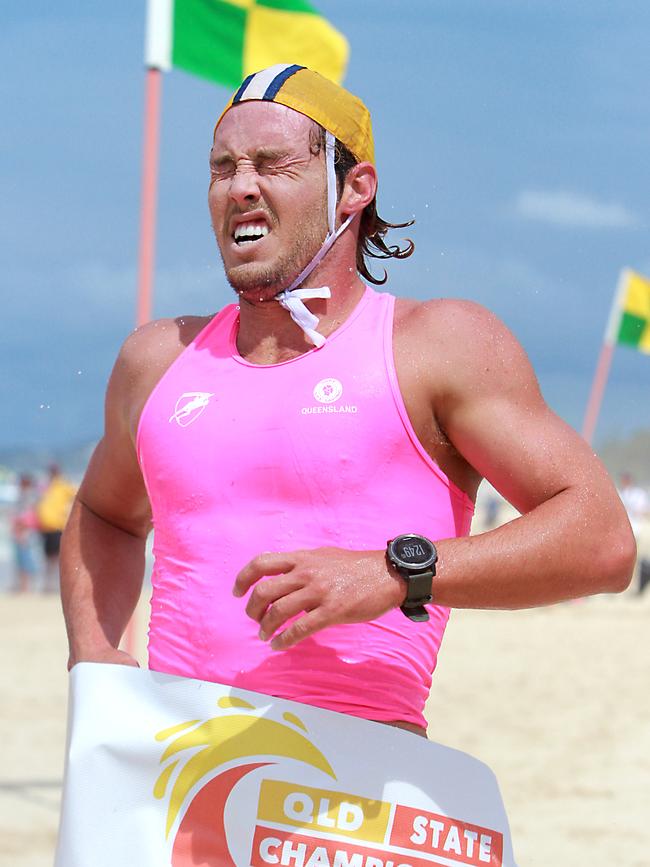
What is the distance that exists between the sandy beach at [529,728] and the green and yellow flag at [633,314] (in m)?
4.17

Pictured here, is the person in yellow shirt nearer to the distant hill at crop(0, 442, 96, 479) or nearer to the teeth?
the teeth

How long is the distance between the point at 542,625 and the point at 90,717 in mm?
11139

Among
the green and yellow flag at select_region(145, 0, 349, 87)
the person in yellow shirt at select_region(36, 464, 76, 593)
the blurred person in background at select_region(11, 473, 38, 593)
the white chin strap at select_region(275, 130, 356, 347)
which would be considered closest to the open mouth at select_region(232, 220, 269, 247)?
the white chin strap at select_region(275, 130, 356, 347)

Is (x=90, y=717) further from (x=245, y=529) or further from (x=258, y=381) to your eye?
(x=258, y=381)

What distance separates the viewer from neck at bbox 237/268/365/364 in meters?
2.24

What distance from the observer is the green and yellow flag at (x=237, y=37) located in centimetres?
654

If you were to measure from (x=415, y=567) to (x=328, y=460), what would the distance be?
1.09ft

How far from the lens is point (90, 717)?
1903 mm

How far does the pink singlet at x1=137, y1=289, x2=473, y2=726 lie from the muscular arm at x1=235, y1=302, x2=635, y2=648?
94 mm

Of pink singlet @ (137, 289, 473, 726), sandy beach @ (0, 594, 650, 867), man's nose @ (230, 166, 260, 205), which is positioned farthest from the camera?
sandy beach @ (0, 594, 650, 867)

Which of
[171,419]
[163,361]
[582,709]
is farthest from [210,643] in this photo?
[582,709]

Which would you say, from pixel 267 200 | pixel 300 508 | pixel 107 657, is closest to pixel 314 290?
pixel 267 200

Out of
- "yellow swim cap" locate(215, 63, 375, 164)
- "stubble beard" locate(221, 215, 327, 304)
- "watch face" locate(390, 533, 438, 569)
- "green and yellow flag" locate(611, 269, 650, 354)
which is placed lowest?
"watch face" locate(390, 533, 438, 569)

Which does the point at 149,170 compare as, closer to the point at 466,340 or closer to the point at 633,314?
the point at 466,340
